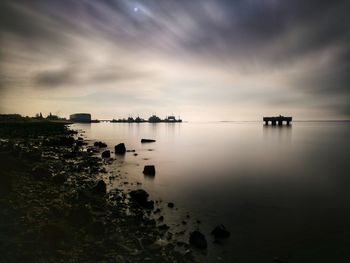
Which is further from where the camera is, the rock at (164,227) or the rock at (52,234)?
the rock at (164,227)

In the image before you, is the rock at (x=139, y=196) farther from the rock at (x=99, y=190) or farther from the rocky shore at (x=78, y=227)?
the rock at (x=99, y=190)

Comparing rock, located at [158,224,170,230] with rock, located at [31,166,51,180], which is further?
rock, located at [31,166,51,180]

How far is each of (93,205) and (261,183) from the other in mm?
19053

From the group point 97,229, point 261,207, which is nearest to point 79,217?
point 97,229

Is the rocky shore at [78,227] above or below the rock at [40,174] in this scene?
below

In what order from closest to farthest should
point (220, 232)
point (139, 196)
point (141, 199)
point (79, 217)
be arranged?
1. point (79, 217)
2. point (220, 232)
3. point (141, 199)
4. point (139, 196)

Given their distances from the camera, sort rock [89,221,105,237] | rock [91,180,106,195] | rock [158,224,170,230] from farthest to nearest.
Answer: rock [91,180,106,195] < rock [158,224,170,230] < rock [89,221,105,237]

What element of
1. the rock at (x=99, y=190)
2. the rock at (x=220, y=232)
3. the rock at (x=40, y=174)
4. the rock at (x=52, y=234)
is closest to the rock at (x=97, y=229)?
the rock at (x=52, y=234)

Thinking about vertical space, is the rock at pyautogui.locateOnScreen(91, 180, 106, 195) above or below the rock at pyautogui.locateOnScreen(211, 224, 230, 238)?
above

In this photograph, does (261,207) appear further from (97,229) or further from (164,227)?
(97,229)

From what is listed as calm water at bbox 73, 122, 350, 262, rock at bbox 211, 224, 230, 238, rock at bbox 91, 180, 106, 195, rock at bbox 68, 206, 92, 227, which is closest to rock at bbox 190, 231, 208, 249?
calm water at bbox 73, 122, 350, 262

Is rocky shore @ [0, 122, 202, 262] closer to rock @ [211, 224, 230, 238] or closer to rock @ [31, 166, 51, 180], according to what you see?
rock @ [31, 166, 51, 180]

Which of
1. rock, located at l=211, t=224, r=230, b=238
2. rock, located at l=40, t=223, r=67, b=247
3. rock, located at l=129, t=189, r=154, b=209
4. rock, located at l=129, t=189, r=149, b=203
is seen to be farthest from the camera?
rock, located at l=129, t=189, r=149, b=203

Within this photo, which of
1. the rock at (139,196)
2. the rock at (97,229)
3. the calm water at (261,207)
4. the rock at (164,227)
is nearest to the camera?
the rock at (97,229)
